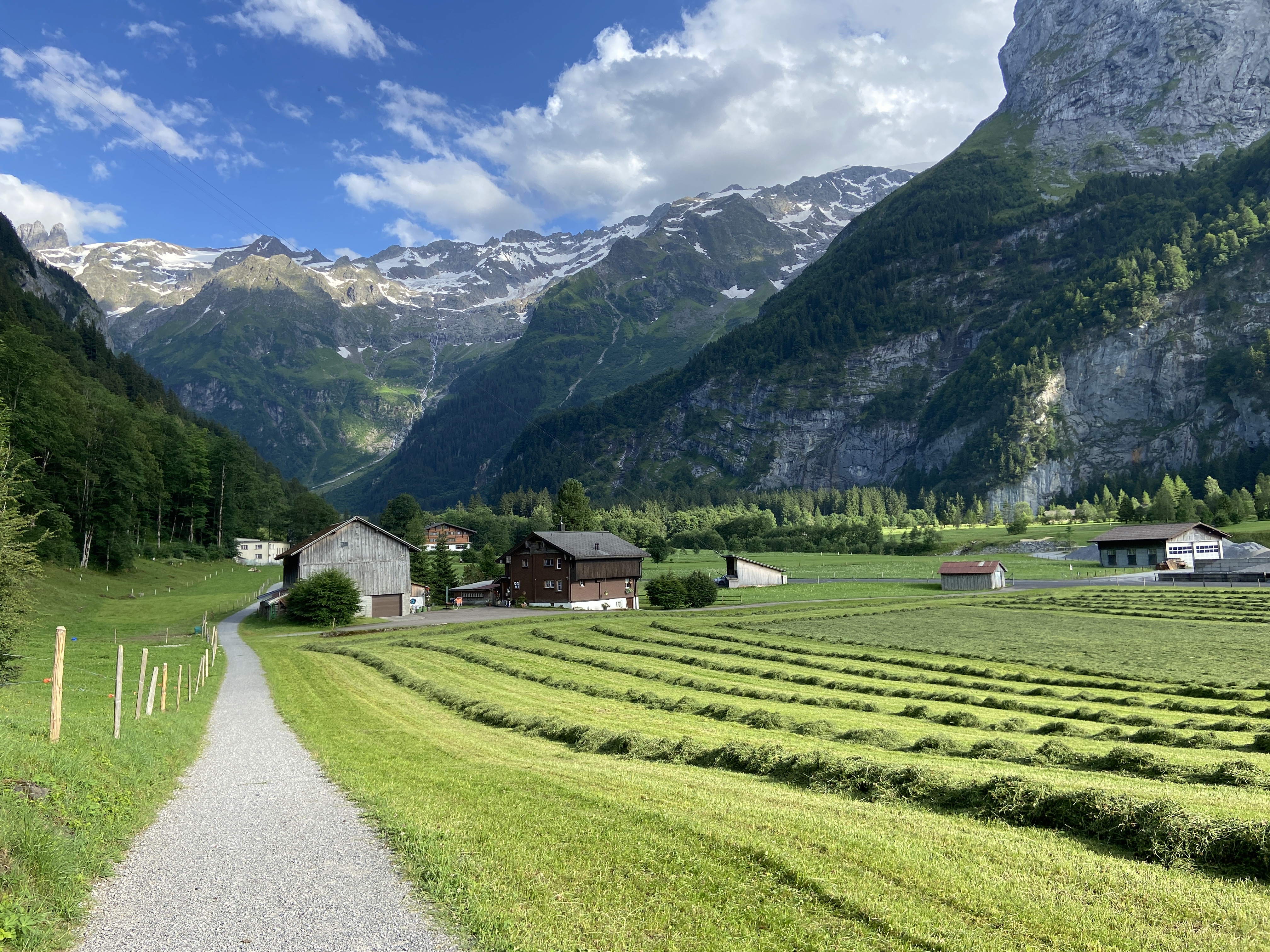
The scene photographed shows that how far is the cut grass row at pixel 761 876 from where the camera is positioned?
8391 mm

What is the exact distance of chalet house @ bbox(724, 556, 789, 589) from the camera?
115 metres

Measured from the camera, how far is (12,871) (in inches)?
344

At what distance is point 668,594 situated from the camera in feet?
283

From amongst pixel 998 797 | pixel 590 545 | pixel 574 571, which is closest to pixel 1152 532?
pixel 590 545

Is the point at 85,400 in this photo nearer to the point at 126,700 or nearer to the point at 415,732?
the point at 126,700

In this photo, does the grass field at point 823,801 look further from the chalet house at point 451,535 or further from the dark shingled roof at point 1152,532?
the chalet house at point 451,535

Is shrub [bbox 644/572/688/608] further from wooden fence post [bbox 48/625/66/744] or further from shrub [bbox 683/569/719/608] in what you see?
wooden fence post [bbox 48/625/66/744]

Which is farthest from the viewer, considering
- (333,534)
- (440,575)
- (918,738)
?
(440,575)

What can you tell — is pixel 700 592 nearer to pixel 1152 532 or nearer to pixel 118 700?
pixel 118 700

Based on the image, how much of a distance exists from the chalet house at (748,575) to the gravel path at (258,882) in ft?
329

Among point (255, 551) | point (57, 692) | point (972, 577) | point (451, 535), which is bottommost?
point (972, 577)

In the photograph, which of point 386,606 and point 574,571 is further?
point 574,571

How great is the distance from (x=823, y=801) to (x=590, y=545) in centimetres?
8141

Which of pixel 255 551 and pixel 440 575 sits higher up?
pixel 255 551
